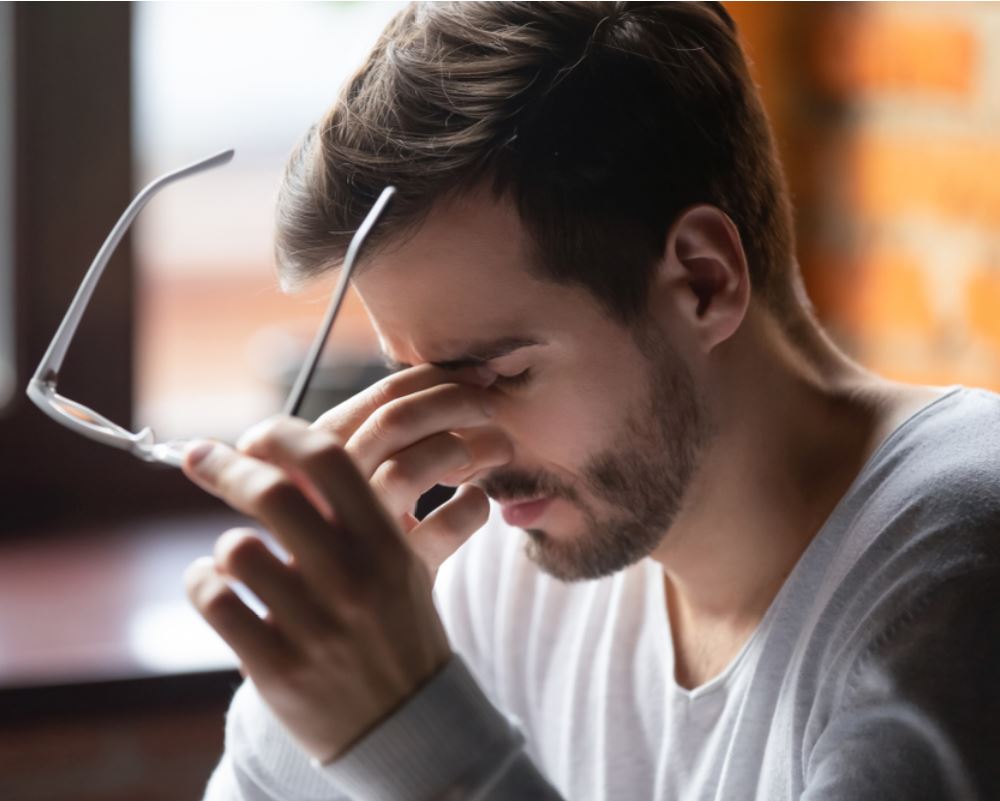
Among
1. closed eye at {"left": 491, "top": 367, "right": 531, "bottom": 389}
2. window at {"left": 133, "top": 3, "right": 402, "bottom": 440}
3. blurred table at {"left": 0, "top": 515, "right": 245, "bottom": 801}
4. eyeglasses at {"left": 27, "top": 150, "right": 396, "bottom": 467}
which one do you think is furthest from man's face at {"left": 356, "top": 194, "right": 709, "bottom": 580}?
window at {"left": 133, "top": 3, "right": 402, "bottom": 440}

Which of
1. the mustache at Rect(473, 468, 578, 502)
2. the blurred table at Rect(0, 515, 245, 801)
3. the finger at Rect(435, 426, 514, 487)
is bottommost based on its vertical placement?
the blurred table at Rect(0, 515, 245, 801)

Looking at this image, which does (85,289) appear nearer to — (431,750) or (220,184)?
(431,750)

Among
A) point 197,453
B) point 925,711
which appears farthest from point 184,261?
point 925,711

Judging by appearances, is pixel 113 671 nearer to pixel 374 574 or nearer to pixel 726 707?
pixel 726 707

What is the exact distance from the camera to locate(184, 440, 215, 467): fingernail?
77 cm

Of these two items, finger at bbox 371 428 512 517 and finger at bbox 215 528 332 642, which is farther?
finger at bbox 371 428 512 517

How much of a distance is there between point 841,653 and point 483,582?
483 mm

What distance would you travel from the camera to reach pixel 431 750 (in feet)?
2.49

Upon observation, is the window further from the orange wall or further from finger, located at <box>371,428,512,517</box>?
finger, located at <box>371,428,512,517</box>

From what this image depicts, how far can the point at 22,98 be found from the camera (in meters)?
1.78

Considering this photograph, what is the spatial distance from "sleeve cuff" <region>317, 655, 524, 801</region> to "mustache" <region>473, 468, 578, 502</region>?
35 centimetres

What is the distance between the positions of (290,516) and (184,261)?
1.31 m

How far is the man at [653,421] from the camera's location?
93 cm

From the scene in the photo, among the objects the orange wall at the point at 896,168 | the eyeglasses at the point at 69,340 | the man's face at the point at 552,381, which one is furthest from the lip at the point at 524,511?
the orange wall at the point at 896,168
